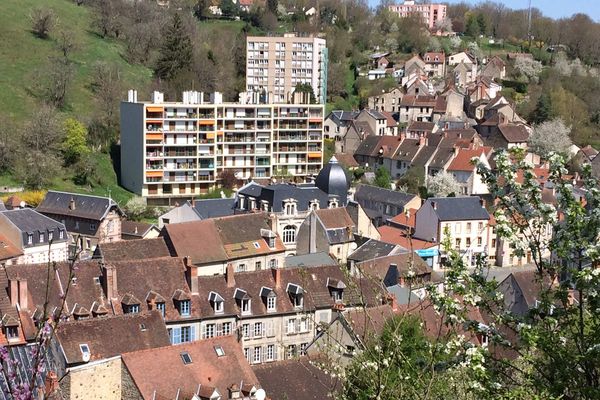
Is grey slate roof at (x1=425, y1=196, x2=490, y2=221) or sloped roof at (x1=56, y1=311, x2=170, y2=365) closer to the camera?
sloped roof at (x1=56, y1=311, x2=170, y2=365)

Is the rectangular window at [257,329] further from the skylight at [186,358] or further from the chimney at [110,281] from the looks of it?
the skylight at [186,358]

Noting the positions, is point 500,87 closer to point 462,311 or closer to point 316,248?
point 316,248

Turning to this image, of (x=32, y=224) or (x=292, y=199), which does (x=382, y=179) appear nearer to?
(x=292, y=199)

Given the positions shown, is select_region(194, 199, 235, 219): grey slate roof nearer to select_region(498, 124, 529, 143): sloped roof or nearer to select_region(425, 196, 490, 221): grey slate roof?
select_region(425, 196, 490, 221): grey slate roof

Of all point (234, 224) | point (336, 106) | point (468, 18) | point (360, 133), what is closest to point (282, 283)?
point (234, 224)

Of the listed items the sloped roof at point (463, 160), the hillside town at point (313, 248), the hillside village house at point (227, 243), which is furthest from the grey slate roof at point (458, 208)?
the hillside village house at point (227, 243)

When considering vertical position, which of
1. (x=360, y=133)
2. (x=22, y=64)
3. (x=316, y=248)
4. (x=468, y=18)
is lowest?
(x=316, y=248)

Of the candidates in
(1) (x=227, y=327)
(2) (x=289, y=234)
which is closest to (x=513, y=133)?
(2) (x=289, y=234)

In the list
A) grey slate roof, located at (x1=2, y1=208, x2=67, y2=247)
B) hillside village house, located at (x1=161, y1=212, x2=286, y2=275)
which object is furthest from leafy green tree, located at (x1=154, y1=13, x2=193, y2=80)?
hillside village house, located at (x1=161, y1=212, x2=286, y2=275)
